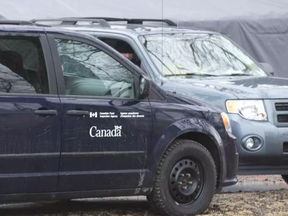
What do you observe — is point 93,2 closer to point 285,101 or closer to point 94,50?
point 285,101

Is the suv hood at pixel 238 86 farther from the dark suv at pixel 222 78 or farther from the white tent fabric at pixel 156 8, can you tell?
the white tent fabric at pixel 156 8

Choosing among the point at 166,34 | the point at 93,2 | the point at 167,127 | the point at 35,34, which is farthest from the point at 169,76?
the point at 93,2

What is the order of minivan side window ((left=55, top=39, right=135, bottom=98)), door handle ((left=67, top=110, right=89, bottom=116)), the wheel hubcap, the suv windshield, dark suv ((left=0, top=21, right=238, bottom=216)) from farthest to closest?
the suv windshield → the wheel hubcap → minivan side window ((left=55, top=39, right=135, bottom=98)) → door handle ((left=67, top=110, right=89, bottom=116)) → dark suv ((left=0, top=21, right=238, bottom=216))

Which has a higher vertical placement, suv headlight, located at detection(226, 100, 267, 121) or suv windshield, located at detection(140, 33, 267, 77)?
suv windshield, located at detection(140, 33, 267, 77)

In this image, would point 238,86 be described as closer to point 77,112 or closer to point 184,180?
point 184,180

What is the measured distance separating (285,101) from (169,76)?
133 centimetres

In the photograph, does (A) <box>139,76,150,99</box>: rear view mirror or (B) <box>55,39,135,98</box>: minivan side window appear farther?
(A) <box>139,76,150,99</box>: rear view mirror

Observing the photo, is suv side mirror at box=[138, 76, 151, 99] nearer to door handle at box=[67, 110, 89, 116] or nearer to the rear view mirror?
the rear view mirror

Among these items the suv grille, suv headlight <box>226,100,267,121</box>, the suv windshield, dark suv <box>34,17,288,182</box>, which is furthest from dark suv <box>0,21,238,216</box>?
the suv windshield

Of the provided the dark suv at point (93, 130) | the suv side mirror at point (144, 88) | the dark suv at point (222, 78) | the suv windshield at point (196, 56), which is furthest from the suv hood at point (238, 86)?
the suv side mirror at point (144, 88)

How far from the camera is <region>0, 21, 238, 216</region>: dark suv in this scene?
6.97m

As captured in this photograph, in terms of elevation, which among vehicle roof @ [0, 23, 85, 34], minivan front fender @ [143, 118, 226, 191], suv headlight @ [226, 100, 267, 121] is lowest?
minivan front fender @ [143, 118, 226, 191]

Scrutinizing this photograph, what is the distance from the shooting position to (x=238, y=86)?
972 cm

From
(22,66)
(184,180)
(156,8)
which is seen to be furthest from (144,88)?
(156,8)
